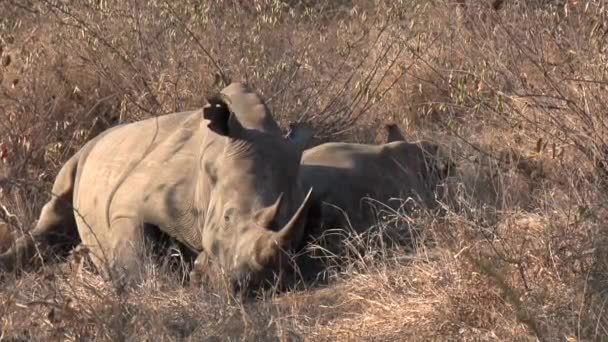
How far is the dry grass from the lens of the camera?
5699 mm

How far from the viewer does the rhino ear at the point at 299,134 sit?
7066mm

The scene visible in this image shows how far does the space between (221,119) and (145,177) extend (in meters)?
0.75

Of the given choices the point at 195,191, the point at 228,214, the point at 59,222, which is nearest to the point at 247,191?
the point at 228,214

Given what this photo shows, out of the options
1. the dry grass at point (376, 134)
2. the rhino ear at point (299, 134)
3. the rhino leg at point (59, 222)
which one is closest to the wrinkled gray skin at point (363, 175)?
the rhino ear at point (299, 134)

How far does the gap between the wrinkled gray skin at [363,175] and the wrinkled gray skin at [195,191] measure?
45cm

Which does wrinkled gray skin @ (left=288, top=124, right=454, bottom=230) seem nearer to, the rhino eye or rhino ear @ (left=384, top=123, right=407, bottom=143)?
rhino ear @ (left=384, top=123, right=407, bottom=143)

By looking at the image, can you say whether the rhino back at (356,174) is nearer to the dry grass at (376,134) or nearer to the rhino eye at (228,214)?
the dry grass at (376,134)

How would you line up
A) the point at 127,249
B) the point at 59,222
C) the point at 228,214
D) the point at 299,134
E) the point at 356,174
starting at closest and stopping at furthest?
the point at 228,214 → the point at 127,249 → the point at 299,134 → the point at 356,174 → the point at 59,222

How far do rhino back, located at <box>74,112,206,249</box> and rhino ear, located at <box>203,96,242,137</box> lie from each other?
414 millimetres

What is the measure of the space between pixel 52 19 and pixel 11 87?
91cm

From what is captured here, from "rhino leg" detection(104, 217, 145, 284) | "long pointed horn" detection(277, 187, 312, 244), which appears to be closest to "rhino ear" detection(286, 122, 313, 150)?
"rhino leg" detection(104, 217, 145, 284)

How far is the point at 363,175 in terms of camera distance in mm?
7746

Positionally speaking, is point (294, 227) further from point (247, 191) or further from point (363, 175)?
point (363, 175)

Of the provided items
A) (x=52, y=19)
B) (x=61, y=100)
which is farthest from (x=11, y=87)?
(x=52, y=19)
